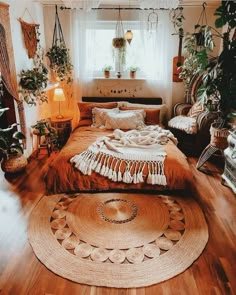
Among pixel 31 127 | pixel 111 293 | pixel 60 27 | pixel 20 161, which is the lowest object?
pixel 111 293

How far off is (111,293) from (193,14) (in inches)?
172

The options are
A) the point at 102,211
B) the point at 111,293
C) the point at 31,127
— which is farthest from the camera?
the point at 31,127

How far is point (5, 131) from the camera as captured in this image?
3.29 metres

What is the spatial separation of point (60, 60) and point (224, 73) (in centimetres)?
266

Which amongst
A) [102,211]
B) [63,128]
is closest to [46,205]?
[102,211]

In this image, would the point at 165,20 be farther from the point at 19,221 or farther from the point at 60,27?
the point at 19,221

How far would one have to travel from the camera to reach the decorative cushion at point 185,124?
3893mm

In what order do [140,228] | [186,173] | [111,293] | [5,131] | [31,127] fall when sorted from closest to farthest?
[111,293], [140,228], [186,173], [5,131], [31,127]

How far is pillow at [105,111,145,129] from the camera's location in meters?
3.96

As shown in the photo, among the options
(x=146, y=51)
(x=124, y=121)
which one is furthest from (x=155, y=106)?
(x=146, y=51)

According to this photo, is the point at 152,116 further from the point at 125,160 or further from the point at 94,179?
the point at 94,179

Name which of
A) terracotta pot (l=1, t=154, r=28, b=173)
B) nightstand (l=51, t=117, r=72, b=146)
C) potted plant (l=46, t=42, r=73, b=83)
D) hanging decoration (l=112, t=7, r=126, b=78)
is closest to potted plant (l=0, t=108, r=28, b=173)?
terracotta pot (l=1, t=154, r=28, b=173)

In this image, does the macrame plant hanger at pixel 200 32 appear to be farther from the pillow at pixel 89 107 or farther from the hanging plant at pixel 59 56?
the hanging plant at pixel 59 56

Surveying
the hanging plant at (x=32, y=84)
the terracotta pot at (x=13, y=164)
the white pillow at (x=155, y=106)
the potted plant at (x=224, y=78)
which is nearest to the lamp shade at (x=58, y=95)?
the hanging plant at (x=32, y=84)
